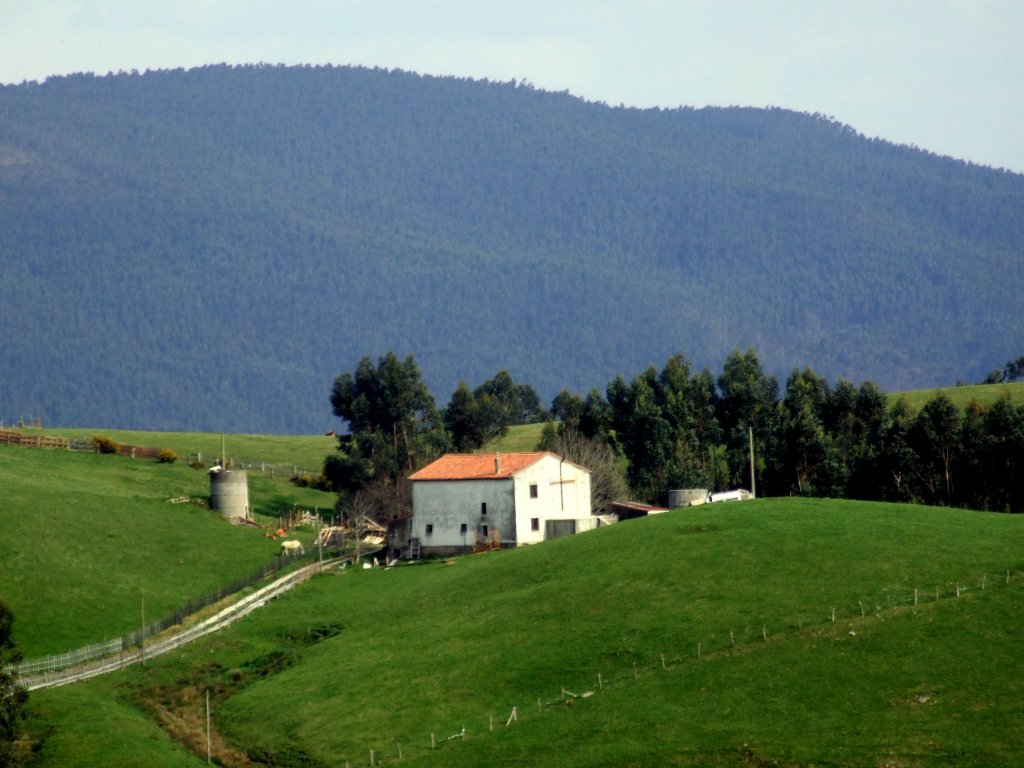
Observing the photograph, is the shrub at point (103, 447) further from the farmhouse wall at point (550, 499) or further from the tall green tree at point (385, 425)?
the farmhouse wall at point (550, 499)

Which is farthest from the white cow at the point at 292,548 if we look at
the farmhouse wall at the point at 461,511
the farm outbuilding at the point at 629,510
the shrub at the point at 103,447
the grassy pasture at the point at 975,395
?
the grassy pasture at the point at 975,395

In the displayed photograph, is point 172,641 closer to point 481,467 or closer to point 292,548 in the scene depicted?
point 292,548

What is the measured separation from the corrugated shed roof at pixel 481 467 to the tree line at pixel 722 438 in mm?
15407

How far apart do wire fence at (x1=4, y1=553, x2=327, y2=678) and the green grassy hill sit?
112 inches

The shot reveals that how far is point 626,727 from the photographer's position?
59.6 metres

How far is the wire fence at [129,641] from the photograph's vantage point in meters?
75.8

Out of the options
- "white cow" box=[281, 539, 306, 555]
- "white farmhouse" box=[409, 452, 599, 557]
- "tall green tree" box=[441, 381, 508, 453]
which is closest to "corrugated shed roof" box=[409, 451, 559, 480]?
"white farmhouse" box=[409, 452, 599, 557]

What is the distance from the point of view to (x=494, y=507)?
105938 millimetres

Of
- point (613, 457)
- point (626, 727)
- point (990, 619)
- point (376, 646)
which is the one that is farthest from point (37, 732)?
point (613, 457)

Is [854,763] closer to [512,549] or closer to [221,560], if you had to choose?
[512,549]

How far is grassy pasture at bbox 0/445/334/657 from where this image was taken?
86062 millimetres

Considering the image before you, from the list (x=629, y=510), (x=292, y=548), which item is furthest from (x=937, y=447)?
(x=292, y=548)

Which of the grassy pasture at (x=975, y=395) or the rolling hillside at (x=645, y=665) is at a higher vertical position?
the grassy pasture at (x=975, y=395)

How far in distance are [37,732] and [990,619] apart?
127ft
